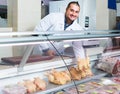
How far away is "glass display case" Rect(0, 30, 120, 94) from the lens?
156cm

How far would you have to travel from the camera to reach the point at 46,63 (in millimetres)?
1892

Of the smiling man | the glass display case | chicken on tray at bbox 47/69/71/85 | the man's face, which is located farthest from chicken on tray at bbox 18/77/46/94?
the man's face

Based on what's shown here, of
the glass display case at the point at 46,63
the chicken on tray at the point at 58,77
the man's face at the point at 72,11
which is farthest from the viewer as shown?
the man's face at the point at 72,11

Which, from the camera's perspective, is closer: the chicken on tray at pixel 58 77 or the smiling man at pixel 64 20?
the chicken on tray at pixel 58 77

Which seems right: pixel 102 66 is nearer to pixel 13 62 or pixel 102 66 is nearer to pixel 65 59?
pixel 65 59

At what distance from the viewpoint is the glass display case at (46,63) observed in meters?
1.56

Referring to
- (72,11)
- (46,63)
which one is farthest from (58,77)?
(72,11)

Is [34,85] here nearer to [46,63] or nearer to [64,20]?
[46,63]

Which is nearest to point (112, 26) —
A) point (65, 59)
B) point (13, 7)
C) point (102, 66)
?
point (13, 7)

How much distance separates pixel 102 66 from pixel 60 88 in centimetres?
73

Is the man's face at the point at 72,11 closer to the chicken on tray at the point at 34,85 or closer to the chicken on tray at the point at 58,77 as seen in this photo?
the chicken on tray at the point at 58,77

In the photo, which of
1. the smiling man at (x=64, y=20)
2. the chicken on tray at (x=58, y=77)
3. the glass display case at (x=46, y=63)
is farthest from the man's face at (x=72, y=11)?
the chicken on tray at (x=58, y=77)

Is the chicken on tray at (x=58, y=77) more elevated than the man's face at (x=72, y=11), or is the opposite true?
the man's face at (x=72, y=11)

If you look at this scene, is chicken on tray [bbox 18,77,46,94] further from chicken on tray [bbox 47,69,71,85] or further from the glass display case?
chicken on tray [bbox 47,69,71,85]
